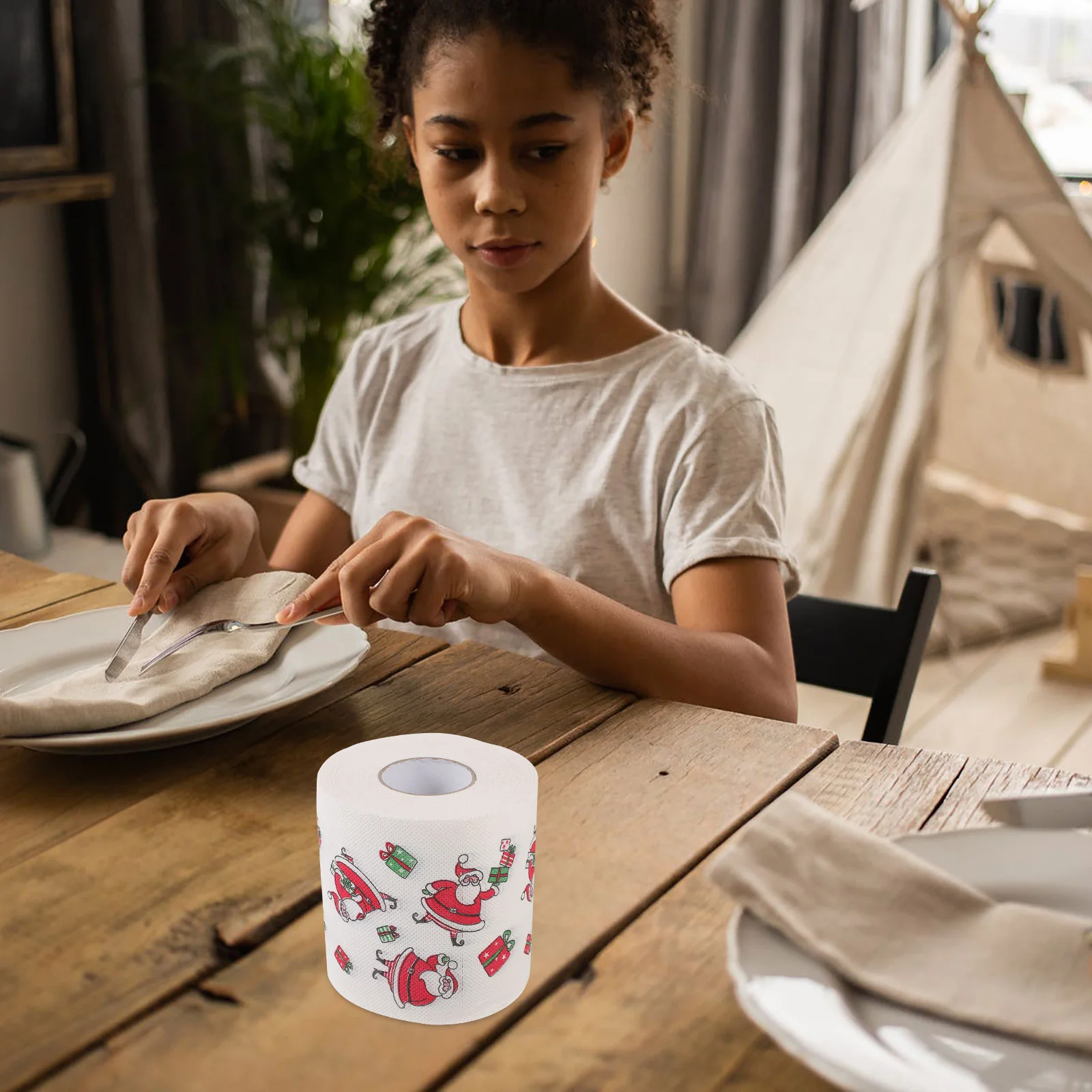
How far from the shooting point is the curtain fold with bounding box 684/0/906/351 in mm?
3713

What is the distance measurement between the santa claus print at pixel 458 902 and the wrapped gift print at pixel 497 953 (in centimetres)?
1

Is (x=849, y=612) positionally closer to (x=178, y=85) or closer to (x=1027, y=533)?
(x=178, y=85)

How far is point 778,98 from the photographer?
3.83 metres

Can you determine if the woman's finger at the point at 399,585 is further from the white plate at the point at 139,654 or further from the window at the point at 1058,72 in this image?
the window at the point at 1058,72

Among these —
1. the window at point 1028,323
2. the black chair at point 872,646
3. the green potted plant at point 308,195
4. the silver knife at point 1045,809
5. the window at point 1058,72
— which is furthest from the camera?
the window at point 1058,72

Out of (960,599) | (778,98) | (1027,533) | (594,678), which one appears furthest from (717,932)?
(778,98)

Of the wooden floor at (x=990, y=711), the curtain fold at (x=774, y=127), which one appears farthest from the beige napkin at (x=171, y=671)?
the curtain fold at (x=774, y=127)

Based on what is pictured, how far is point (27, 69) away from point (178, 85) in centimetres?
26

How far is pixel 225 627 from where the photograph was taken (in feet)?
3.17

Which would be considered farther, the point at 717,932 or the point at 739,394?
the point at 739,394

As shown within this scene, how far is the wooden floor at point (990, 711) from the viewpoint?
2.33 metres

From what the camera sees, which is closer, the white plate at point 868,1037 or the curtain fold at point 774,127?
the white plate at point 868,1037

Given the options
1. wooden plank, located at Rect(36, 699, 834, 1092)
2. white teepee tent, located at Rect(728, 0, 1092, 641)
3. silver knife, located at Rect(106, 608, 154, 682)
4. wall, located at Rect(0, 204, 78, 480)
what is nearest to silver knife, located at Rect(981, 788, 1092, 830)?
wooden plank, located at Rect(36, 699, 834, 1092)

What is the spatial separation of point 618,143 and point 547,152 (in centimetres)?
13
